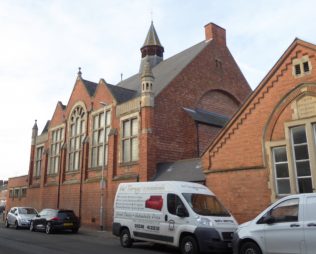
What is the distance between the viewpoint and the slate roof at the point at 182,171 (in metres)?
19.1

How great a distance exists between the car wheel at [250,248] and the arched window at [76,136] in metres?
21.9

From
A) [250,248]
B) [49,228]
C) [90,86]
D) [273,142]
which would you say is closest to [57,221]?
[49,228]

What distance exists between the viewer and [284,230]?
359 inches

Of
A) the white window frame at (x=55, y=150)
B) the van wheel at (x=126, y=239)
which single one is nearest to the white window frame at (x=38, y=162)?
the white window frame at (x=55, y=150)

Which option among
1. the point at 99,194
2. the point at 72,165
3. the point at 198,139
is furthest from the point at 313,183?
the point at 72,165

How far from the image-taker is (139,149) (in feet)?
76.5

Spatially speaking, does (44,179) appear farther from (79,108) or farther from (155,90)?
(155,90)

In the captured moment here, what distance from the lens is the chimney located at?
30.6 metres

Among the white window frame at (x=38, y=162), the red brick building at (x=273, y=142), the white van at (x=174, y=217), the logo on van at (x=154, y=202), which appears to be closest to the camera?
the white van at (x=174, y=217)

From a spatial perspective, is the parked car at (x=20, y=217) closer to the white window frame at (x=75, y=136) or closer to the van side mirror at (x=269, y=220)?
the white window frame at (x=75, y=136)

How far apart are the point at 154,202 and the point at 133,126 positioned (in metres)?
11.3

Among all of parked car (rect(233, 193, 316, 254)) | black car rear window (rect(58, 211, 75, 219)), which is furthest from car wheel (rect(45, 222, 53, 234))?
parked car (rect(233, 193, 316, 254))

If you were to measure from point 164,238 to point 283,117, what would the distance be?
23.7ft

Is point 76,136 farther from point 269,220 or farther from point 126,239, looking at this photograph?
point 269,220
